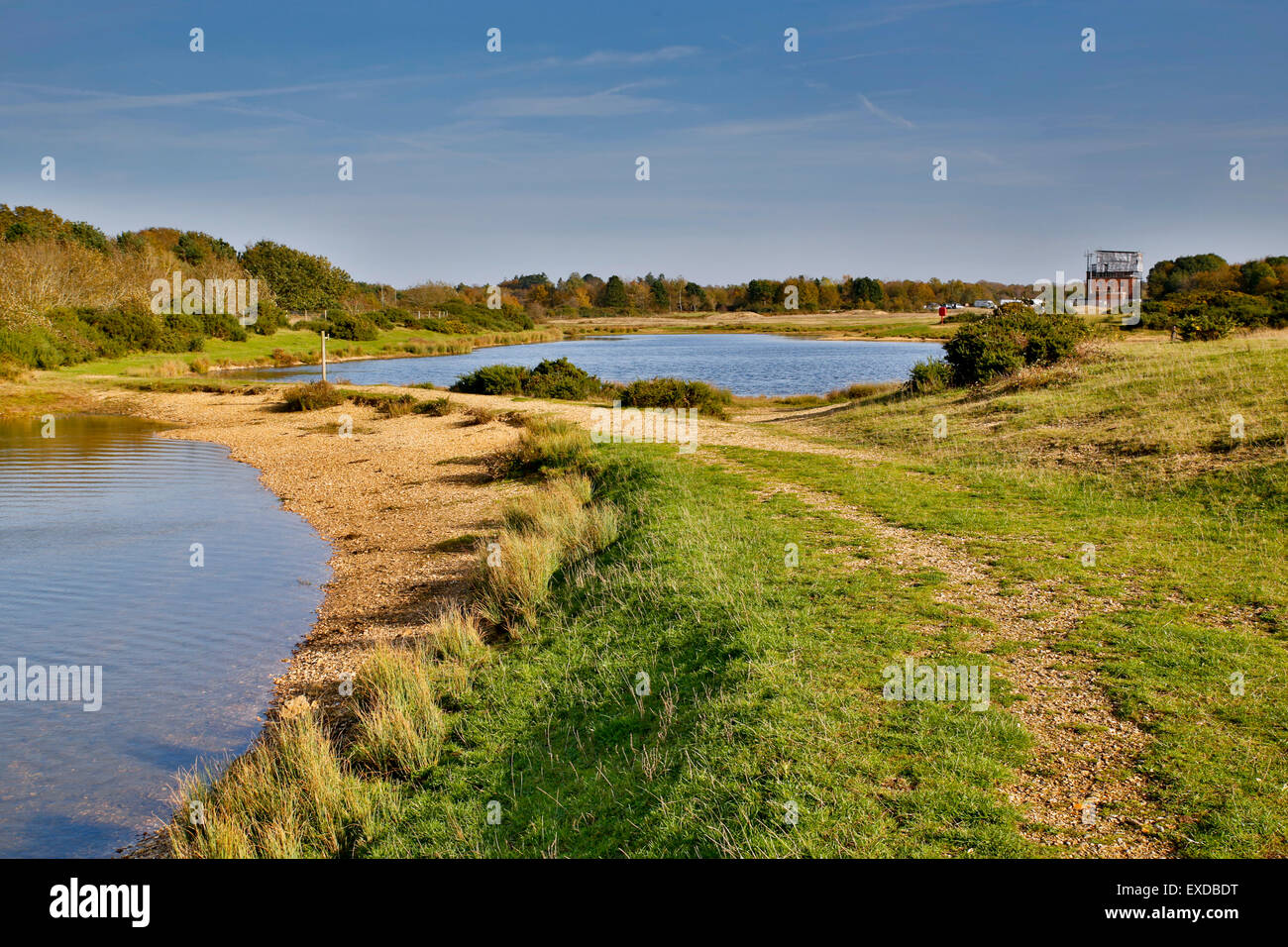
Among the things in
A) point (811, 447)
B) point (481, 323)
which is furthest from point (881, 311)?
point (811, 447)

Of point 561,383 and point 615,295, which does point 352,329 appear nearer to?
point 561,383

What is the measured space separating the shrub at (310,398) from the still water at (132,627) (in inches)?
422

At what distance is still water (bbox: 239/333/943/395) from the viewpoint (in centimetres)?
4625

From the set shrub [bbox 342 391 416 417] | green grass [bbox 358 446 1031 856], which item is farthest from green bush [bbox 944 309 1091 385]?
shrub [bbox 342 391 416 417]

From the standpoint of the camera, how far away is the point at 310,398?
31938mm

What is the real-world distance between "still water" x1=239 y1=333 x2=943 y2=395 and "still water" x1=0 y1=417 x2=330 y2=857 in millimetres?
25216

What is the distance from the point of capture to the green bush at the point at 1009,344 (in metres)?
23.0

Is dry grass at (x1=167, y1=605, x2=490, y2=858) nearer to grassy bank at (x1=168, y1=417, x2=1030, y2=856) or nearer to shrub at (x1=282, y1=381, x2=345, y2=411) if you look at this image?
grassy bank at (x1=168, y1=417, x2=1030, y2=856)

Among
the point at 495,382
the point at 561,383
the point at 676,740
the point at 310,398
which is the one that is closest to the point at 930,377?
the point at 561,383

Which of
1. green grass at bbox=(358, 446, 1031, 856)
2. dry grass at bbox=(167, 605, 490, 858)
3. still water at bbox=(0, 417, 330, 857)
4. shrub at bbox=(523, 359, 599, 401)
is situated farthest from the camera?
shrub at bbox=(523, 359, 599, 401)

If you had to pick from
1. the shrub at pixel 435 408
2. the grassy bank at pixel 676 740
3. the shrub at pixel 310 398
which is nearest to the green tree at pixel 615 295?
the shrub at pixel 310 398

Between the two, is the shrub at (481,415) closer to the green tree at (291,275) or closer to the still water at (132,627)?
the still water at (132,627)
